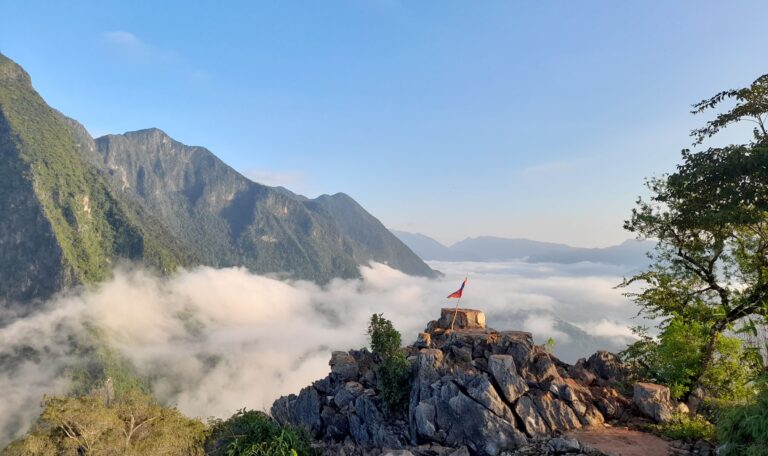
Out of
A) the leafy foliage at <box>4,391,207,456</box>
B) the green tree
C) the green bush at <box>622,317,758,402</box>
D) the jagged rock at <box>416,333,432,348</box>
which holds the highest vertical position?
the green tree

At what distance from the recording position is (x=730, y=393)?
2166cm

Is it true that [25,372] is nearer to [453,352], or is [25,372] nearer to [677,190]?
[453,352]

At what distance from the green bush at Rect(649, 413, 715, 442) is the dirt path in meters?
0.64

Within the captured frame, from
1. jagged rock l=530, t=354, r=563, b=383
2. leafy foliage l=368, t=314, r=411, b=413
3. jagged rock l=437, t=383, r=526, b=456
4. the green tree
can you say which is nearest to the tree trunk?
the green tree

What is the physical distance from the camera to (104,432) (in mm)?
26922

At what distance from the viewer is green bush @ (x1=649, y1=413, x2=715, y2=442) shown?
18027mm

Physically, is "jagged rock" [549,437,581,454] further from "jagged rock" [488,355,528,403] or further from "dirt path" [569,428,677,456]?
"jagged rock" [488,355,528,403]

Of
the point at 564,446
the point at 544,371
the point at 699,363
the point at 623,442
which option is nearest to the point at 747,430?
the point at 623,442

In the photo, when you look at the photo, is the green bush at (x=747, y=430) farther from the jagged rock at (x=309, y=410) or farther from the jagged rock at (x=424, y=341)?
the jagged rock at (x=309, y=410)

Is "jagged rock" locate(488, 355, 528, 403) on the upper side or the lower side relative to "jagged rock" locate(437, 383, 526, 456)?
upper

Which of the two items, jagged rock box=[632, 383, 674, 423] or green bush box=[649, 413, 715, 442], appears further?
jagged rock box=[632, 383, 674, 423]

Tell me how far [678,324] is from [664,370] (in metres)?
2.75

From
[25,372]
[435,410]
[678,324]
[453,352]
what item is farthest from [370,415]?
[25,372]

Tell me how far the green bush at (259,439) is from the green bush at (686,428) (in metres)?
17.4
